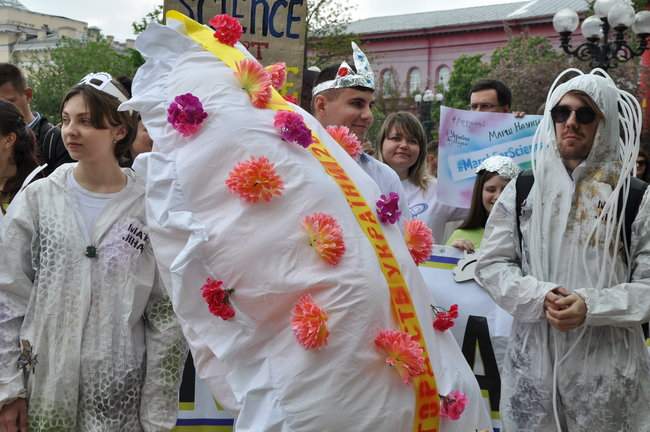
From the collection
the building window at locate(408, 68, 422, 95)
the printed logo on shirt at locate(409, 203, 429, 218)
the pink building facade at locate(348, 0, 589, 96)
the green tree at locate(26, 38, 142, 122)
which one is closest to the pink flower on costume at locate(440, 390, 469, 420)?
the printed logo on shirt at locate(409, 203, 429, 218)

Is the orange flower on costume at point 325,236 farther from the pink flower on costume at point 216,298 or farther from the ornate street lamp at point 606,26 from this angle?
the ornate street lamp at point 606,26

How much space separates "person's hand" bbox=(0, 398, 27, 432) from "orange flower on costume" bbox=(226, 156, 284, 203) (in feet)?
3.66

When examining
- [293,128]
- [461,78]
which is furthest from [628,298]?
[461,78]

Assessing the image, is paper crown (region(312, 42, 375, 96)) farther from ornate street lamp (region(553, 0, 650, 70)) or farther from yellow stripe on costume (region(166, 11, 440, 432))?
ornate street lamp (region(553, 0, 650, 70))

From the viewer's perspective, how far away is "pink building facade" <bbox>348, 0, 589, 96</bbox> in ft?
176

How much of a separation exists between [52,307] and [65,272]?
13cm

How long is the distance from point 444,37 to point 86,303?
56.4 meters

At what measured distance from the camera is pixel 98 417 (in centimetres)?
325

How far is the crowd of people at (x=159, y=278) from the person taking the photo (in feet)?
10.6

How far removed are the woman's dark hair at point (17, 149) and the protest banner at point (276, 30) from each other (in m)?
1.31

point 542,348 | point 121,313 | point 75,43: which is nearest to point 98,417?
point 121,313

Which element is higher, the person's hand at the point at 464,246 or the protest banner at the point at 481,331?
the person's hand at the point at 464,246

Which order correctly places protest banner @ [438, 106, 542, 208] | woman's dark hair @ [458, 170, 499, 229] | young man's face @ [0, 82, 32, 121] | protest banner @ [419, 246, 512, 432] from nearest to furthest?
protest banner @ [419, 246, 512, 432], woman's dark hair @ [458, 170, 499, 229], protest banner @ [438, 106, 542, 208], young man's face @ [0, 82, 32, 121]

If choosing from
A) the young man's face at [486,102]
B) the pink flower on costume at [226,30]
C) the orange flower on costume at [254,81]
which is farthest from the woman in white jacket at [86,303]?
the young man's face at [486,102]
